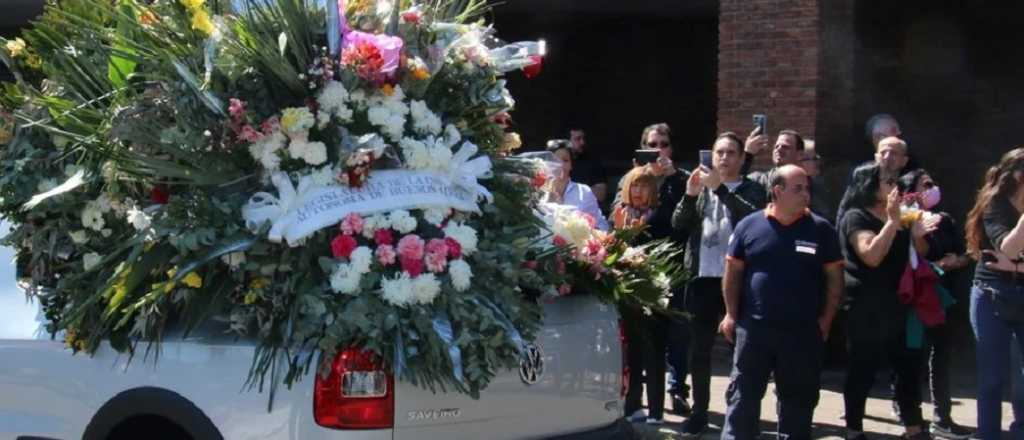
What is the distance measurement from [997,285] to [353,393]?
388 cm

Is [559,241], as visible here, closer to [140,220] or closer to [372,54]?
[372,54]

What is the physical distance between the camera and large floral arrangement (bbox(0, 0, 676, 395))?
15.0ft

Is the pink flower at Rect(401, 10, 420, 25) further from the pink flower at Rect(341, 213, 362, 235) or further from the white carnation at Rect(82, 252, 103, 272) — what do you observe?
the white carnation at Rect(82, 252, 103, 272)

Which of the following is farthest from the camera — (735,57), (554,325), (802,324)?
(735,57)

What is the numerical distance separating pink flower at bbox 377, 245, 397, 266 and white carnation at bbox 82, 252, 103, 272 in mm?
1130

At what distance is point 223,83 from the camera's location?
478cm

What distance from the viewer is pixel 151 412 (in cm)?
486

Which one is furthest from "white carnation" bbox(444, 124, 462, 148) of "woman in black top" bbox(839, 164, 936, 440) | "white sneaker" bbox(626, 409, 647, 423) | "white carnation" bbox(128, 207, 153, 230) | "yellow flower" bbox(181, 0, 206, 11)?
"white sneaker" bbox(626, 409, 647, 423)

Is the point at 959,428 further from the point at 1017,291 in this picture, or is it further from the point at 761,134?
the point at 761,134

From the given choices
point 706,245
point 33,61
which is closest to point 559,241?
point 33,61

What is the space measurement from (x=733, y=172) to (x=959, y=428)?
2159 millimetres

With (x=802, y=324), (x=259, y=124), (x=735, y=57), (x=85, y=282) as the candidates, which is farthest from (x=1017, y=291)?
(x=85, y=282)

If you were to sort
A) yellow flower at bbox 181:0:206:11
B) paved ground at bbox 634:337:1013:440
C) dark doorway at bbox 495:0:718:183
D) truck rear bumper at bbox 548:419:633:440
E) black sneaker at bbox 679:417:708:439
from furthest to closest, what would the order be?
dark doorway at bbox 495:0:718:183, paved ground at bbox 634:337:1013:440, black sneaker at bbox 679:417:708:439, truck rear bumper at bbox 548:419:633:440, yellow flower at bbox 181:0:206:11

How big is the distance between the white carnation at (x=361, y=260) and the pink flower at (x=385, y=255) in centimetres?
4
